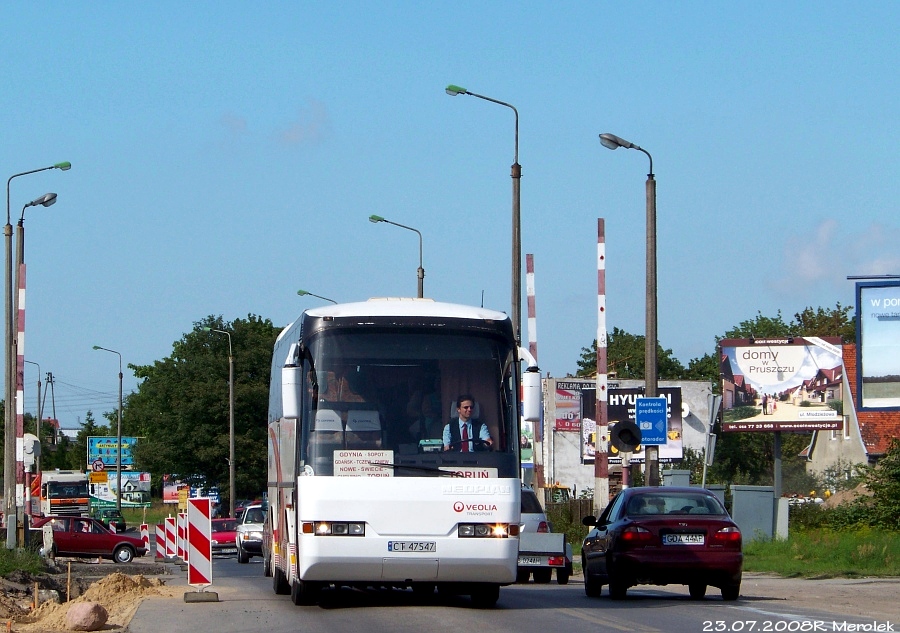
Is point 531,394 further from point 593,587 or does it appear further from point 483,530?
point 593,587

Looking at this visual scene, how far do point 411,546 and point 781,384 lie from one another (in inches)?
1512

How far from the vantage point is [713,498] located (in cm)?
1778

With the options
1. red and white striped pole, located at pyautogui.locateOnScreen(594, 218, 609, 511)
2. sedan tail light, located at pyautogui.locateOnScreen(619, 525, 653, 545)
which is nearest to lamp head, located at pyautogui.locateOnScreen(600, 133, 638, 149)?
red and white striped pole, located at pyautogui.locateOnScreen(594, 218, 609, 511)

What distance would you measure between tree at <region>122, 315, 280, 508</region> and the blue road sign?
60.4m

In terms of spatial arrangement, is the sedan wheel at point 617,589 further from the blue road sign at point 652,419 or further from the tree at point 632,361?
the tree at point 632,361

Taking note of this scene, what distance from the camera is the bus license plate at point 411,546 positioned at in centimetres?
1413

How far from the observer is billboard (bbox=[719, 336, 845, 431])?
4975 centimetres

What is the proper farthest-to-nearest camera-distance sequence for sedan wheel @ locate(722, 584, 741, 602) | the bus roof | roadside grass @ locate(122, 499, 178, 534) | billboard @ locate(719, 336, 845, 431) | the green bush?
roadside grass @ locate(122, 499, 178, 534) < billboard @ locate(719, 336, 845, 431) < the green bush < sedan wheel @ locate(722, 584, 741, 602) < the bus roof

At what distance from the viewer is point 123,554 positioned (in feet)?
143

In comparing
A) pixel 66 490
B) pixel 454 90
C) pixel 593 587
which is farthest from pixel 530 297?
pixel 66 490

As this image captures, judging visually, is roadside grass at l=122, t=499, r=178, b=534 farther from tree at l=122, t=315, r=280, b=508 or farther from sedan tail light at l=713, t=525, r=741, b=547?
sedan tail light at l=713, t=525, r=741, b=547

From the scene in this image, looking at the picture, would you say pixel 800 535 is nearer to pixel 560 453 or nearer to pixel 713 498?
pixel 713 498

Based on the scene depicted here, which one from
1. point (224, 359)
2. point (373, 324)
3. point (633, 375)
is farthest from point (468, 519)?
point (633, 375)

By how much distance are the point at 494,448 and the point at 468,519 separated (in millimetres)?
788
